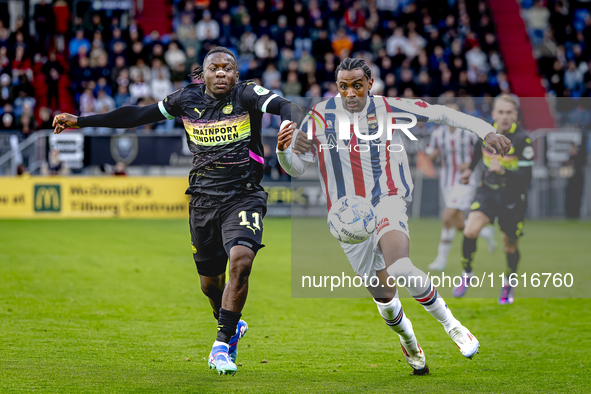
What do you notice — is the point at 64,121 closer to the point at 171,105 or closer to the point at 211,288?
the point at 171,105

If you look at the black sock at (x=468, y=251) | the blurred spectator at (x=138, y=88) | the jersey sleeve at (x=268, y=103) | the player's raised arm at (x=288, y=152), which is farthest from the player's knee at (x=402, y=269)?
the blurred spectator at (x=138, y=88)

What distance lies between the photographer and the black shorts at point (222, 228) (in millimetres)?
4980

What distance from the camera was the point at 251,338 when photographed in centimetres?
632

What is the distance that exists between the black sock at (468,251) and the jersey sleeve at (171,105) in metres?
4.58

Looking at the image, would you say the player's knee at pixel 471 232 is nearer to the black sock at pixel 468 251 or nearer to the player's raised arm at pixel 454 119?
the black sock at pixel 468 251

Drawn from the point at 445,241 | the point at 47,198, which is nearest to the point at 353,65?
the point at 445,241

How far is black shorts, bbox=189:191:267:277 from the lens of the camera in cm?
498

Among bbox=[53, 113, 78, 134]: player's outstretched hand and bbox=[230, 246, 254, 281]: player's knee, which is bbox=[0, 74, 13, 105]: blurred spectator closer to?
bbox=[53, 113, 78, 134]: player's outstretched hand

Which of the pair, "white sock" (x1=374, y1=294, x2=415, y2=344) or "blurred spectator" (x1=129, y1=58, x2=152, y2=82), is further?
"blurred spectator" (x1=129, y1=58, x2=152, y2=82)

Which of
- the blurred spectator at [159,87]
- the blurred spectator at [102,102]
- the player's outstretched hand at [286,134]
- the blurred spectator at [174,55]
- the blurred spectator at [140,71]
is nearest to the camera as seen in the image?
the player's outstretched hand at [286,134]

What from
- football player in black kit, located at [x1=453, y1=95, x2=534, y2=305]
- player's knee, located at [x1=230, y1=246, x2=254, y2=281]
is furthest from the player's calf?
football player in black kit, located at [x1=453, y1=95, x2=534, y2=305]

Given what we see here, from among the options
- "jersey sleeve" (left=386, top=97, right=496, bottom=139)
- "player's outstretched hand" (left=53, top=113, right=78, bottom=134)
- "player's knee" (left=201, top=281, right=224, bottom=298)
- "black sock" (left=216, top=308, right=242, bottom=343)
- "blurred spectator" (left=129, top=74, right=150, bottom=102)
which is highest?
"blurred spectator" (left=129, top=74, right=150, bottom=102)

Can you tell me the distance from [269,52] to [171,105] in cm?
1535

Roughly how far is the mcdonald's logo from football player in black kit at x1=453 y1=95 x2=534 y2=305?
1120 centimetres
